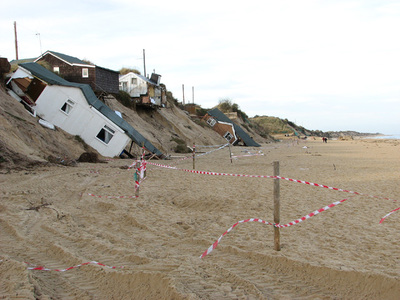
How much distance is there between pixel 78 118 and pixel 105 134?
1.96 meters

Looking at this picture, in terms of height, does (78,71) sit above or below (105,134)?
above

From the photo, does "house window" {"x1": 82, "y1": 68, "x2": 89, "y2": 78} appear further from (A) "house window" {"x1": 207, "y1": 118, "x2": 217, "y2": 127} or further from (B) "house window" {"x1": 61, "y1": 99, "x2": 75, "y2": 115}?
(A) "house window" {"x1": 207, "y1": 118, "x2": 217, "y2": 127}

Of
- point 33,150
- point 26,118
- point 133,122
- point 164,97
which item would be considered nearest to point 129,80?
point 164,97

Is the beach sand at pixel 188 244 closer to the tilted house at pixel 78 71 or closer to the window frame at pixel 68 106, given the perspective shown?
the window frame at pixel 68 106

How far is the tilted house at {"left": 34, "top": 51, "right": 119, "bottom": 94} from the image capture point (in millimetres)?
35156

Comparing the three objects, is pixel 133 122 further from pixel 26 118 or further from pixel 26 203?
pixel 26 203

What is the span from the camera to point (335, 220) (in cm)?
843

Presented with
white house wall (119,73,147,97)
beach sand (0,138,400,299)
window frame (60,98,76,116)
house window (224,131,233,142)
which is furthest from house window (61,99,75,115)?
house window (224,131,233,142)

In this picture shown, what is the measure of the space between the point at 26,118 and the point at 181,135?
23350 mm

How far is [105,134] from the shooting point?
24.5m

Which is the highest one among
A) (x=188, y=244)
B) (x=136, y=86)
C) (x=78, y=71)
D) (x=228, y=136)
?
(x=136, y=86)

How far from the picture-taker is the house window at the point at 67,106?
24.1 m

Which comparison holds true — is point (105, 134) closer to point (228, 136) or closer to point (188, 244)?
point (188, 244)

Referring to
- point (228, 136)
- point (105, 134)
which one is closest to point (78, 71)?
point (105, 134)
